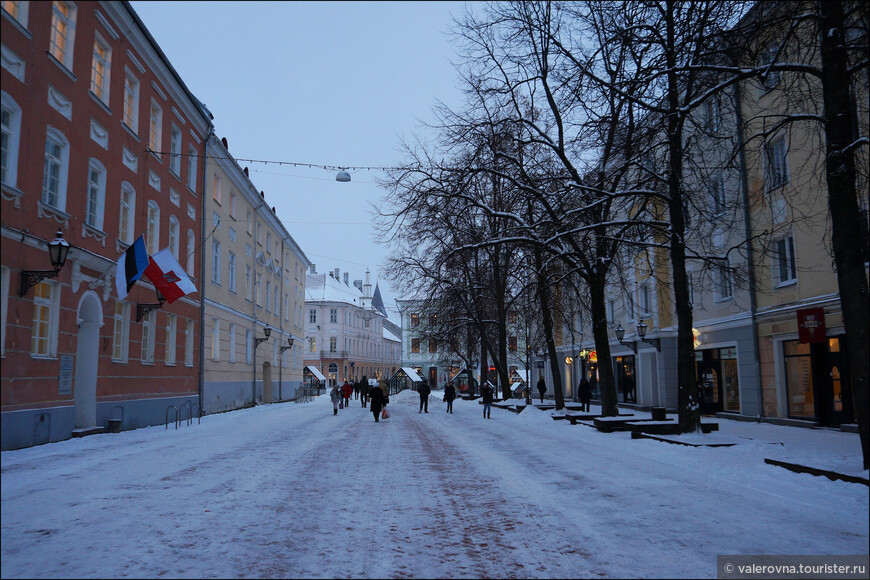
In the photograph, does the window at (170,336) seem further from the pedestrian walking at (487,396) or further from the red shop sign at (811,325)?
the red shop sign at (811,325)

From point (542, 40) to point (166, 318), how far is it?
50.7 feet

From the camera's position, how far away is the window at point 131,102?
1001 cm

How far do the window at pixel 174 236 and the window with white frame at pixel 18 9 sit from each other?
2050 cm

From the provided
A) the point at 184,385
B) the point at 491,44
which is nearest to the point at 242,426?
the point at 184,385

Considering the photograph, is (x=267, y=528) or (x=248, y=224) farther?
(x=248, y=224)

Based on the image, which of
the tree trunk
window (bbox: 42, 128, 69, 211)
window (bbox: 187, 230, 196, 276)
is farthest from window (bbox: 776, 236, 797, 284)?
window (bbox: 187, 230, 196, 276)

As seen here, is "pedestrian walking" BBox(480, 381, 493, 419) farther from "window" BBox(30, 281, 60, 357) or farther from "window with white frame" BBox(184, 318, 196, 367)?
"window" BBox(30, 281, 60, 357)

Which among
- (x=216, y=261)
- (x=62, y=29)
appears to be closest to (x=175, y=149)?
(x=216, y=261)

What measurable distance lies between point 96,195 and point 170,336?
1019 cm

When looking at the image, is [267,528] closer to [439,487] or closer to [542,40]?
[439,487]

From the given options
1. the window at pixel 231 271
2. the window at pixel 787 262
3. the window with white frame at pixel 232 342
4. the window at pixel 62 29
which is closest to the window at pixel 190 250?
the window at pixel 231 271

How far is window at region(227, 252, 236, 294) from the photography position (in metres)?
31.8

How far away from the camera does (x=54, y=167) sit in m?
5.51

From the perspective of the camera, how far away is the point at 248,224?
35.9 m
